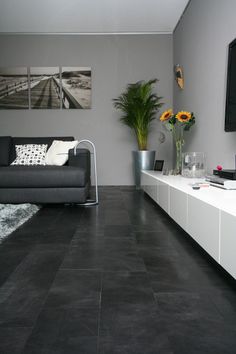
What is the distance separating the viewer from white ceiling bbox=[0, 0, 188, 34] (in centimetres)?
477

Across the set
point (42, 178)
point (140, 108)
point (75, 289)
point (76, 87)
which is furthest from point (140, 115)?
point (75, 289)

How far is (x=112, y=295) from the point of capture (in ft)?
4.84

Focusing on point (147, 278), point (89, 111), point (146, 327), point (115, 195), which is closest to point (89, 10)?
point (89, 111)

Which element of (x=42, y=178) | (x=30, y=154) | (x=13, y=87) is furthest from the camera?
(x=13, y=87)

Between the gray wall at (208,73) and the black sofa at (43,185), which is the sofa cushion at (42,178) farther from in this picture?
the gray wall at (208,73)

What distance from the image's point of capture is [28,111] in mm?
6082

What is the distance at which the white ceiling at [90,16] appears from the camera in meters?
4.77

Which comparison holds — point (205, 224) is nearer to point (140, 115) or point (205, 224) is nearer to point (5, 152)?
point (5, 152)

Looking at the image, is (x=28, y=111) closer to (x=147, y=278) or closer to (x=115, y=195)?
(x=115, y=195)

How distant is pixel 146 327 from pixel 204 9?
3.77 m

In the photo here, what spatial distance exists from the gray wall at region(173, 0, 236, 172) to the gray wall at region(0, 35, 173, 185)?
1006 mm

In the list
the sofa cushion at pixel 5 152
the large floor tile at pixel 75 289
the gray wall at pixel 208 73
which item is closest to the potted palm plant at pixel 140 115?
the gray wall at pixel 208 73

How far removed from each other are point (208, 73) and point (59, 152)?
208 cm

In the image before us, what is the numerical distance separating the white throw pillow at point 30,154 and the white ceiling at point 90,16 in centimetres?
198
